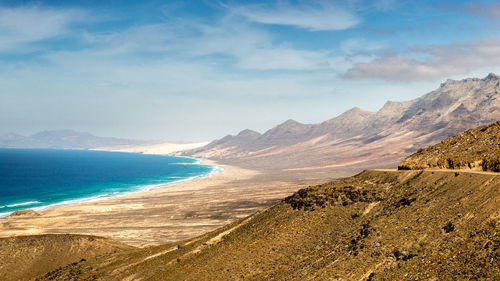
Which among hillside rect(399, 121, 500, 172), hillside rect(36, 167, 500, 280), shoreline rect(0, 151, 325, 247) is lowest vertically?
shoreline rect(0, 151, 325, 247)

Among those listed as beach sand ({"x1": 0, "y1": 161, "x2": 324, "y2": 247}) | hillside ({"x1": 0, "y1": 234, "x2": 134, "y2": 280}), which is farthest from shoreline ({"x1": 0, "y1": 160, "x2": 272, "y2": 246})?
hillside ({"x1": 0, "y1": 234, "x2": 134, "y2": 280})

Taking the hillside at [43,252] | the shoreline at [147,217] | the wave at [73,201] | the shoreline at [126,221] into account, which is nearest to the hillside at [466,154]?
the hillside at [43,252]

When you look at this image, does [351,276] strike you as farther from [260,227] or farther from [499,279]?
[260,227]

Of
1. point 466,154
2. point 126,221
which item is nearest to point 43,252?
point 126,221

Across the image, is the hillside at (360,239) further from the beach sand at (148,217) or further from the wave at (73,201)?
the wave at (73,201)

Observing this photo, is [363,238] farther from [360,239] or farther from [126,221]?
[126,221]

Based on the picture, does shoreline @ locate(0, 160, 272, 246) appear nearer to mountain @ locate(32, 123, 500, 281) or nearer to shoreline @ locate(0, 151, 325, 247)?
shoreline @ locate(0, 151, 325, 247)
